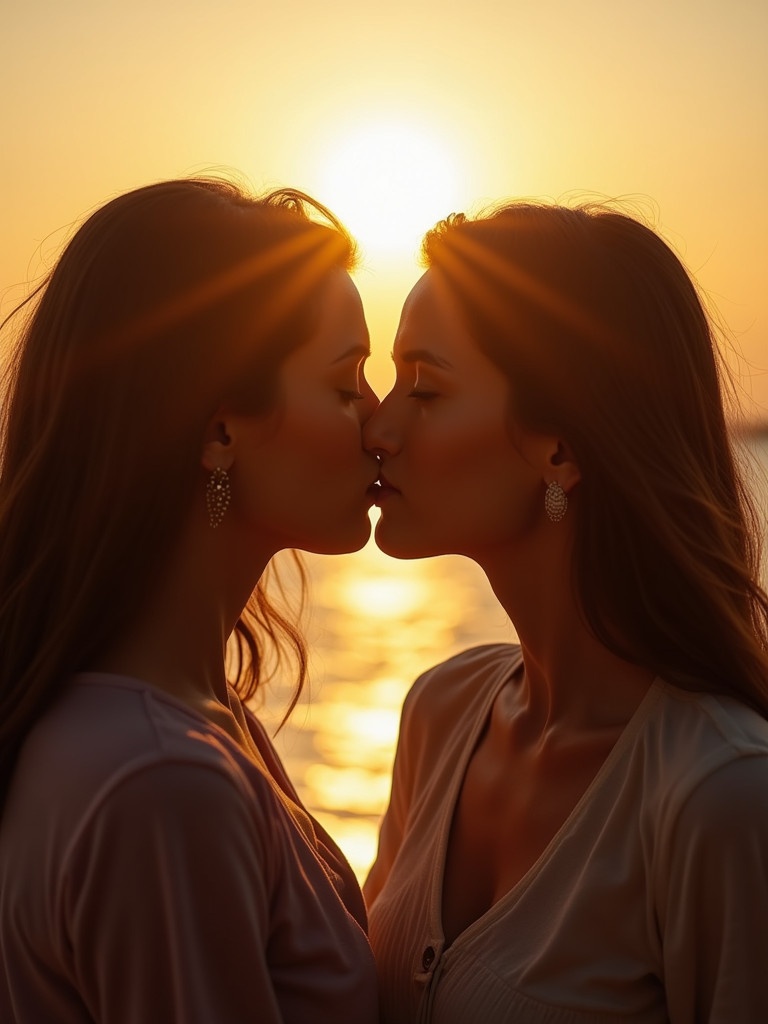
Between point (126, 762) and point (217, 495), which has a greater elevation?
point (217, 495)

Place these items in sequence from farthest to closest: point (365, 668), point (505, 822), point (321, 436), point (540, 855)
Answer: point (365, 668), point (505, 822), point (321, 436), point (540, 855)

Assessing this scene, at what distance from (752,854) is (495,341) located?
1.36 m

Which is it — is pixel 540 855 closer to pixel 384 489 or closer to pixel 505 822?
pixel 505 822

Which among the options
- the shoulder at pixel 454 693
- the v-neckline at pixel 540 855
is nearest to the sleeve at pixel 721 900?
the v-neckline at pixel 540 855

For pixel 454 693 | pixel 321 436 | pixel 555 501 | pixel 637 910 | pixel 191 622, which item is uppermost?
pixel 321 436

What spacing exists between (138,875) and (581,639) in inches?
50.9

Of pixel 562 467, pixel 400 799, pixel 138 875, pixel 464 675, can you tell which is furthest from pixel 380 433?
pixel 138 875

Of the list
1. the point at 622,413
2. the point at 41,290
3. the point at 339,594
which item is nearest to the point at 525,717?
the point at 622,413

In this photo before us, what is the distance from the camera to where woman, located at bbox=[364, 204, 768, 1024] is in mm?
2424

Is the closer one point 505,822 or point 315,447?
point 315,447

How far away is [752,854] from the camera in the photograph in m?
2.31

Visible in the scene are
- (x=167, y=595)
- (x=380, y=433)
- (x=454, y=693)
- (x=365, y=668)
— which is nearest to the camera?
(x=167, y=595)

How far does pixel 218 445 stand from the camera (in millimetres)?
2738

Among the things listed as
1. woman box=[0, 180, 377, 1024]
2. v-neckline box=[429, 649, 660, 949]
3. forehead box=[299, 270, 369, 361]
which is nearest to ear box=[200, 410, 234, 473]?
woman box=[0, 180, 377, 1024]
